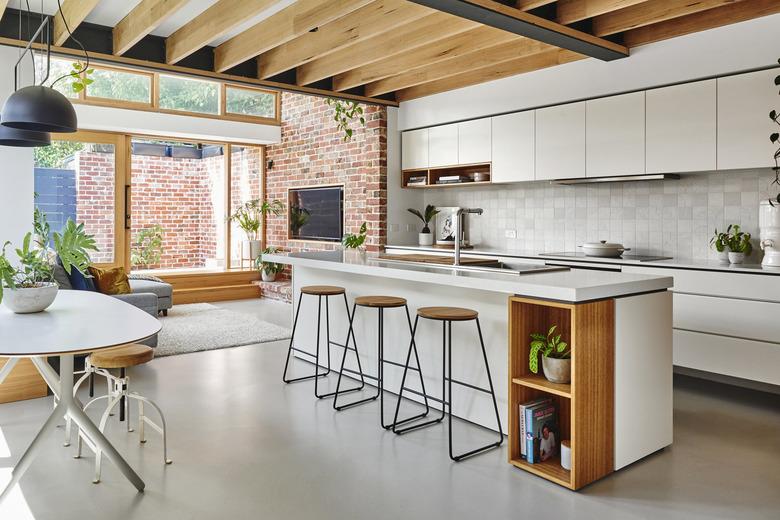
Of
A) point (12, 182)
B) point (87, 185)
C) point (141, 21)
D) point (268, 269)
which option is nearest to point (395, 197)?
point (268, 269)

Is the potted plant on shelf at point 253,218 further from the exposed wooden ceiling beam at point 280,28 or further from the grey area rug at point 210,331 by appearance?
the exposed wooden ceiling beam at point 280,28

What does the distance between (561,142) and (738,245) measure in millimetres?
1693

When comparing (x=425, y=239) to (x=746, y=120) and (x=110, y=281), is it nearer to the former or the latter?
(x=110, y=281)

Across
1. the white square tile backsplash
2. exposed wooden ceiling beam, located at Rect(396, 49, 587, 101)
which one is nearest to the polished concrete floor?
the white square tile backsplash

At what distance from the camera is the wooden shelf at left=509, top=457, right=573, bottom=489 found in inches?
108

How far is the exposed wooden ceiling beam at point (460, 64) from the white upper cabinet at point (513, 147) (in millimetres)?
605

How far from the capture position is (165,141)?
8.70 meters

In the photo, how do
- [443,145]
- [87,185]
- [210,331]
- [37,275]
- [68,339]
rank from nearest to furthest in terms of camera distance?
[68,339], [37,275], [210,331], [443,145], [87,185]

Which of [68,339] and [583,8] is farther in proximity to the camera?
[583,8]

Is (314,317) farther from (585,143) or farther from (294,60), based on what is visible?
(585,143)

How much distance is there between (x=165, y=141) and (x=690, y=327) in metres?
7.41

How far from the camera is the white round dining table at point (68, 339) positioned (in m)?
2.20

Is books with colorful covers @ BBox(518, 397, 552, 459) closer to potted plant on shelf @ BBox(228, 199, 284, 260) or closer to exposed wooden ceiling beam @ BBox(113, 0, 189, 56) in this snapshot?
exposed wooden ceiling beam @ BBox(113, 0, 189, 56)

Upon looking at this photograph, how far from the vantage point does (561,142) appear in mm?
5305
